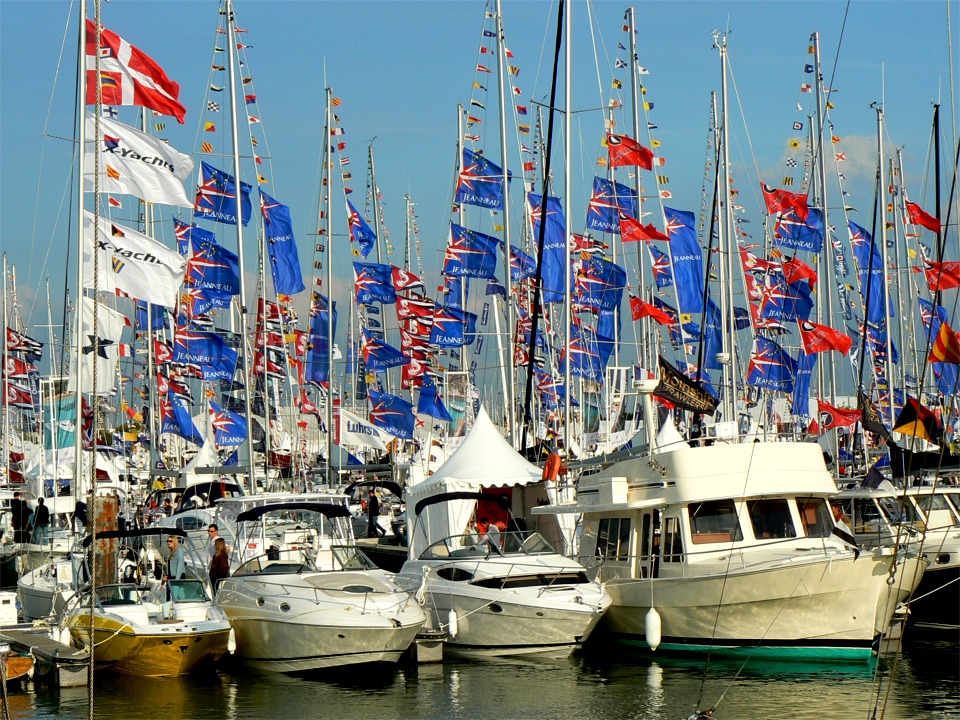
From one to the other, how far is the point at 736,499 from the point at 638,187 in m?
17.3

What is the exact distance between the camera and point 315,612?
70.9 ft

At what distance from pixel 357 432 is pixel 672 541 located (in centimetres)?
1755

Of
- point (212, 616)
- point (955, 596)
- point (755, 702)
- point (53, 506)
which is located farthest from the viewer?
point (53, 506)

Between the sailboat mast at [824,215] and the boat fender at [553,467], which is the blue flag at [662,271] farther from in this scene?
the boat fender at [553,467]

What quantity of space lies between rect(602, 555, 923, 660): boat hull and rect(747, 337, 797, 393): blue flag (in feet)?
55.1

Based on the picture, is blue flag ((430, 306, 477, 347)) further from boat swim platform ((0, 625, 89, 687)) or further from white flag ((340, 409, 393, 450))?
boat swim platform ((0, 625, 89, 687))

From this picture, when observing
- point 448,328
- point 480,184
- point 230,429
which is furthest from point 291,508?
point 448,328

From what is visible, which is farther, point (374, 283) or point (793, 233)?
point (374, 283)

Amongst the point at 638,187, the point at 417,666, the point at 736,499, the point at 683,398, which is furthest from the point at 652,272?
the point at 417,666

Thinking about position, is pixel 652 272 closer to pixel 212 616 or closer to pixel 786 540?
pixel 786 540

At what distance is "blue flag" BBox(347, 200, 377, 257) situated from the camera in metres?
43.9

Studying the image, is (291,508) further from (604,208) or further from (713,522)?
(604,208)

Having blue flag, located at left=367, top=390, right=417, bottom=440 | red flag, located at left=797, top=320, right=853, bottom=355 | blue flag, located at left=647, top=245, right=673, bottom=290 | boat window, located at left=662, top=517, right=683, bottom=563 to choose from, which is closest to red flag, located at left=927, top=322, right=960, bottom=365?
boat window, located at left=662, top=517, right=683, bottom=563

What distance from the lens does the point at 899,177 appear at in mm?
52500
